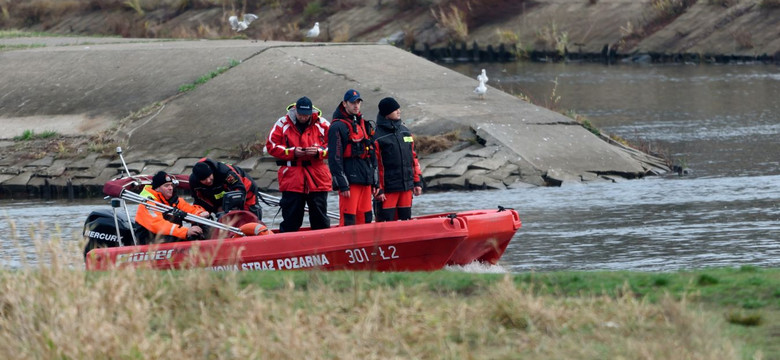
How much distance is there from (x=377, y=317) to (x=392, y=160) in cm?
512

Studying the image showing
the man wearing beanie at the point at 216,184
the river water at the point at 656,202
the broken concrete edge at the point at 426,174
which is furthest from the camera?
the broken concrete edge at the point at 426,174

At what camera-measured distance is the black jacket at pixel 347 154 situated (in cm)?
1234

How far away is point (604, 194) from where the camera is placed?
62.5 ft

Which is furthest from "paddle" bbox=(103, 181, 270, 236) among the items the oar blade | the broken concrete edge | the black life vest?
the broken concrete edge

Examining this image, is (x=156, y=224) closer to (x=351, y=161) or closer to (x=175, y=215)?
(x=175, y=215)

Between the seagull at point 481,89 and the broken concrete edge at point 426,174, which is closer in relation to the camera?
the broken concrete edge at point 426,174

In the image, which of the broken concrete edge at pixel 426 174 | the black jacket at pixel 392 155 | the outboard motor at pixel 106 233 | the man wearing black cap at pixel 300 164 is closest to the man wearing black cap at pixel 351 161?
the black jacket at pixel 392 155

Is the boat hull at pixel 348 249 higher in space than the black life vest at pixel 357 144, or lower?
lower

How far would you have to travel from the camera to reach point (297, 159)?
41.0ft

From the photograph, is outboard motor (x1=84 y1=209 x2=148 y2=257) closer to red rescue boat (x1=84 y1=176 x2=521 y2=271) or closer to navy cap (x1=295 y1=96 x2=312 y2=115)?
red rescue boat (x1=84 y1=176 x2=521 y2=271)

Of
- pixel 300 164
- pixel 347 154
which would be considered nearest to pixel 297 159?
pixel 300 164

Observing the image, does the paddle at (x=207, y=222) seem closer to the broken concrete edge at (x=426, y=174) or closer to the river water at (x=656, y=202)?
the river water at (x=656, y=202)

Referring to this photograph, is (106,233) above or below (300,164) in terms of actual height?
below

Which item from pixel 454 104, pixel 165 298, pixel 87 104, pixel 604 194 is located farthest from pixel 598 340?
pixel 87 104
